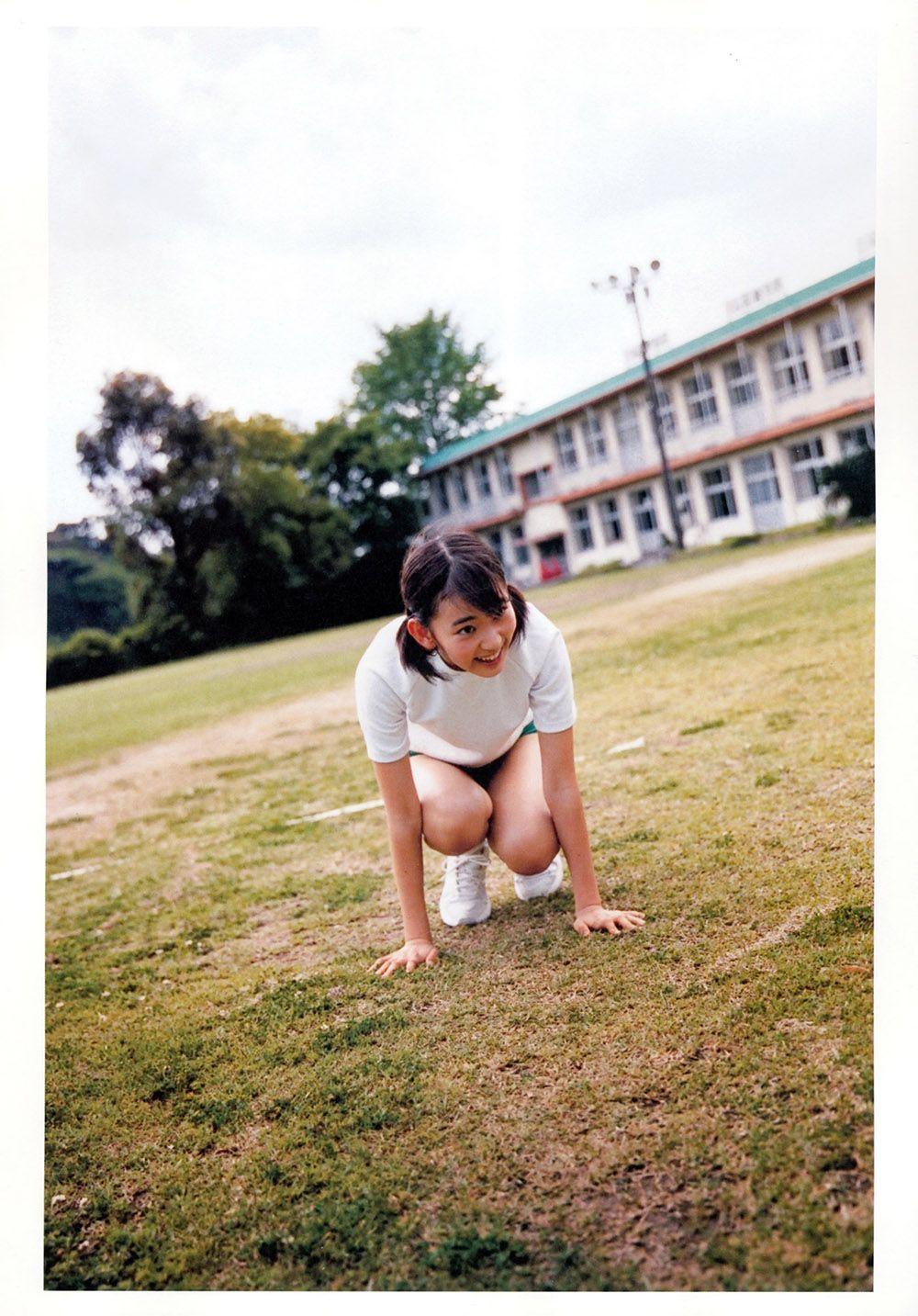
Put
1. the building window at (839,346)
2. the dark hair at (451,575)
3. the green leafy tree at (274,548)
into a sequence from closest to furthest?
the dark hair at (451,575) < the building window at (839,346) < the green leafy tree at (274,548)

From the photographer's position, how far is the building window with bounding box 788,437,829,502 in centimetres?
532

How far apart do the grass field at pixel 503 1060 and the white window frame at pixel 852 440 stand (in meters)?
1.31

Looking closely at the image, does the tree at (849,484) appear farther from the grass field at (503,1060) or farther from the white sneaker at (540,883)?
the white sneaker at (540,883)

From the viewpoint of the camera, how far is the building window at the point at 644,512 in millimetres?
5637

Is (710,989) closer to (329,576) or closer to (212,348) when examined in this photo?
(212,348)

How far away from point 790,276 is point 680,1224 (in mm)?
3989

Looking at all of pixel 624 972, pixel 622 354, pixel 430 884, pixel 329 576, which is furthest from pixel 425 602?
pixel 329 576

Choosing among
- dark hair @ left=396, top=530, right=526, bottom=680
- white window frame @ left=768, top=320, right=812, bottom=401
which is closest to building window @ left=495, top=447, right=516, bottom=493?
white window frame @ left=768, top=320, right=812, bottom=401

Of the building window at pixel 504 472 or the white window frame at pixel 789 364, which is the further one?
the white window frame at pixel 789 364

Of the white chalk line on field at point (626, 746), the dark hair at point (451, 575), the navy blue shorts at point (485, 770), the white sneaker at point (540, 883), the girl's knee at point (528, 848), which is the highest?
the dark hair at point (451, 575)

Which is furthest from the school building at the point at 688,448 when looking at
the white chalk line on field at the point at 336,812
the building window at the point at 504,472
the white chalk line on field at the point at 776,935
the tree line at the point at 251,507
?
the white chalk line on field at the point at 776,935

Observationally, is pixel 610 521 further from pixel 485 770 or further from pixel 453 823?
pixel 453 823

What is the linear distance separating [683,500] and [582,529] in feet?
2.11

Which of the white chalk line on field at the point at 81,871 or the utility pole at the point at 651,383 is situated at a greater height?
the utility pole at the point at 651,383
